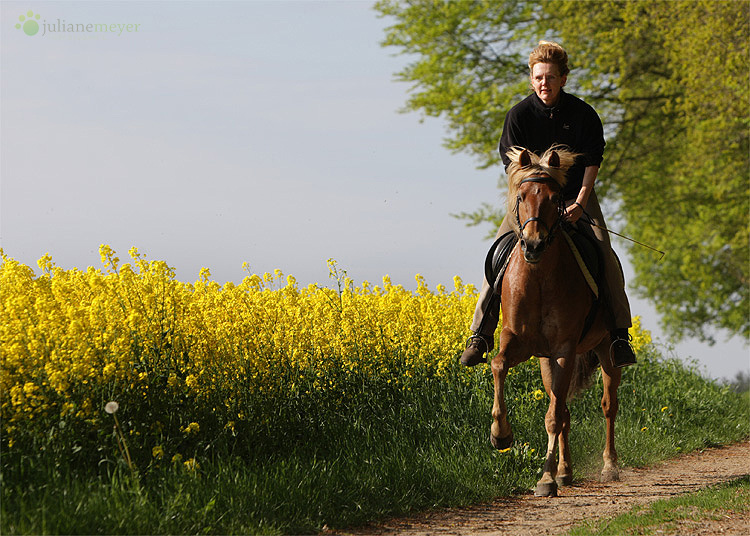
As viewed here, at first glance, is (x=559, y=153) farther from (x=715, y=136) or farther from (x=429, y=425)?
(x=715, y=136)

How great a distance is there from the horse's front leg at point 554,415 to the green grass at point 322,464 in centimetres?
52

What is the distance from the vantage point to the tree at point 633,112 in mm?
20562

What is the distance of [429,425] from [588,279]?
7.21 ft

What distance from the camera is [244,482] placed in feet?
19.3

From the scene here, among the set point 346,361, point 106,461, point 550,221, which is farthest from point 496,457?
point 106,461

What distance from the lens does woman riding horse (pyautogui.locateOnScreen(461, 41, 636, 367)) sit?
705cm

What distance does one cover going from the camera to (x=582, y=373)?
27.2ft

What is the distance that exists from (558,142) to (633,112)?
1681 centimetres

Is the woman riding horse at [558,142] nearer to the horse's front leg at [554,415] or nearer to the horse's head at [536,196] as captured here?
the horse's head at [536,196]

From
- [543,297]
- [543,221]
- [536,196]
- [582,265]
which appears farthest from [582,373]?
[536,196]

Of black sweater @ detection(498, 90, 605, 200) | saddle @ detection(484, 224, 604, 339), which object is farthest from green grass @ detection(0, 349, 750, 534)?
black sweater @ detection(498, 90, 605, 200)

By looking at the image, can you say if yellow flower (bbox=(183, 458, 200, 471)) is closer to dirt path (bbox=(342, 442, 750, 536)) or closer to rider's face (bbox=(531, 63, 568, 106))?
dirt path (bbox=(342, 442, 750, 536))

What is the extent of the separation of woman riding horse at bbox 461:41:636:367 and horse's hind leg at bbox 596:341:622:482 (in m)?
0.56

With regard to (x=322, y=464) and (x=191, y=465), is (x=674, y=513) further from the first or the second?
(x=191, y=465)
